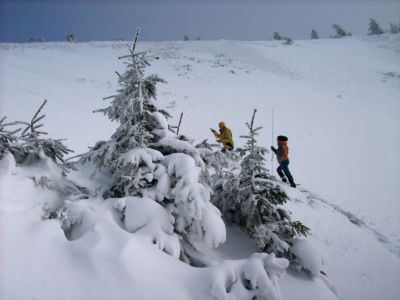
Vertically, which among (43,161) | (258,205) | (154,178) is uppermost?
(43,161)

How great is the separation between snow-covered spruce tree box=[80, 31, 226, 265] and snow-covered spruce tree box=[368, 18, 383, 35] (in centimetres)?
6383

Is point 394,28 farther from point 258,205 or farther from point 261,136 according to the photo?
point 258,205

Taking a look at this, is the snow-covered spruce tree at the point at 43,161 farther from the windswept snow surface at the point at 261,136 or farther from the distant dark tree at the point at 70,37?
the distant dark tree at the point at 70,37

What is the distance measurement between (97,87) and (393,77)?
1185 inches

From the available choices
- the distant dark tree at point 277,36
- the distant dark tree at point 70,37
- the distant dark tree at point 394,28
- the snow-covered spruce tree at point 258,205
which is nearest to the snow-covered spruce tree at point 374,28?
the distant dark tree at point 394,28

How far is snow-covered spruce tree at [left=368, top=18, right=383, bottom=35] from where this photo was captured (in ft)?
185

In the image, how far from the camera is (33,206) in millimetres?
3949

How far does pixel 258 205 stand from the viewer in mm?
5398

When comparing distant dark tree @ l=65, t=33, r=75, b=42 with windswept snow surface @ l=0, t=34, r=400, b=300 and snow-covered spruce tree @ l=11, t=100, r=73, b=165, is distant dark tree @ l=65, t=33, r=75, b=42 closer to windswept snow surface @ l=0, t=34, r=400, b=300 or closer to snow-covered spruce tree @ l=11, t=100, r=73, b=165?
windswept snow surface @ l=0, t=34, r=400, b=300

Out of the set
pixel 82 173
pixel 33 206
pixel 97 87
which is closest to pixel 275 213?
pixel 82 173

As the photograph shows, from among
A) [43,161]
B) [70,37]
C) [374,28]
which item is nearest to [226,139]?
[43,161]

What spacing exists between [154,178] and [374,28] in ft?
218

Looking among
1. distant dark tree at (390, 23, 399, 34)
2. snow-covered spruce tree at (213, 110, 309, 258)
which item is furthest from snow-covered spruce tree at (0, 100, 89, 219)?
distant dark tree at (390, 23, 399, 34)

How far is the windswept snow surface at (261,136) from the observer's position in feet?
11.0
